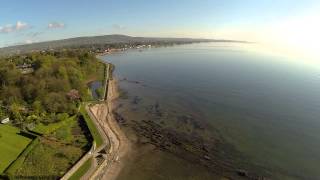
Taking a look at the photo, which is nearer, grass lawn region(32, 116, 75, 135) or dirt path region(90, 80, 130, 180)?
dirt path region(90, 80, 130, 180)

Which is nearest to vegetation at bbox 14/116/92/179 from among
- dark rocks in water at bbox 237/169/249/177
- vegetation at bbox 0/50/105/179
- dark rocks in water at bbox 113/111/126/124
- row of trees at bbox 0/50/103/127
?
vegetation at bbox 0/50/105/179

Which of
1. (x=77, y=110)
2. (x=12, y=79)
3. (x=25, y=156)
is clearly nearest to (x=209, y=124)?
(x=77, y=110)

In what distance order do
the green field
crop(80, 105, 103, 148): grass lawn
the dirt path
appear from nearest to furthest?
1. the green field
2. the dirt path
3. crop(80, 105, 103, 148): grass lawn

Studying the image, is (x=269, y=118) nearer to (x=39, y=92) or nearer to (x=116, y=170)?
(x=116, y=170)

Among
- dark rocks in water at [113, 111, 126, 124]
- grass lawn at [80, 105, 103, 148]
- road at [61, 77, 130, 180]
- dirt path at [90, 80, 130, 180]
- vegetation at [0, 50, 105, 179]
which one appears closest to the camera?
road at [61, 77, 130, 180]

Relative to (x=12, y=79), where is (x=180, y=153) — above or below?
below

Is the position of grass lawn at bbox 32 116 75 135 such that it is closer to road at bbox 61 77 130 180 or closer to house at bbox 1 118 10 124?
road at bbox 61 77 130 180
